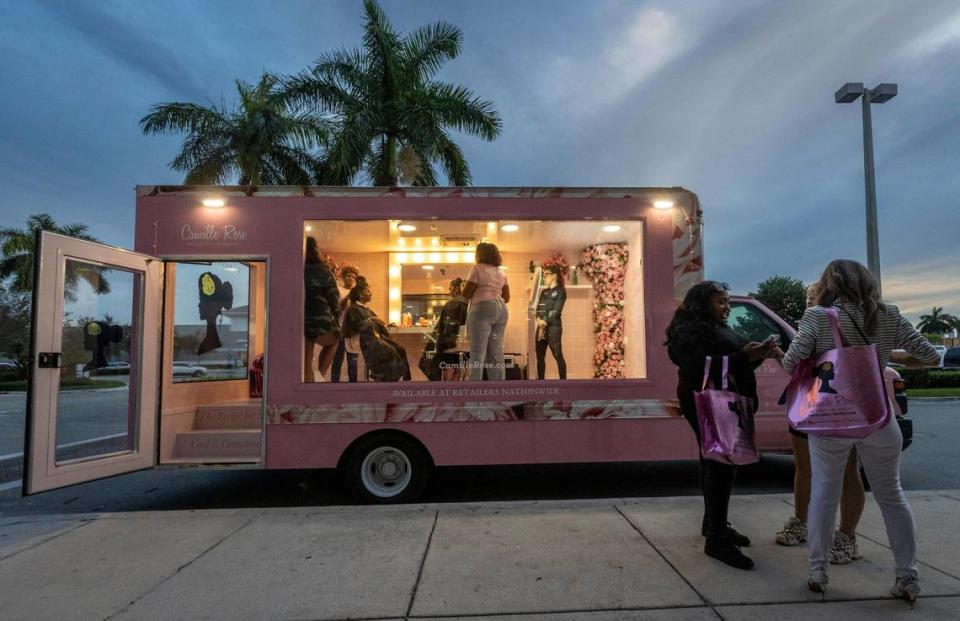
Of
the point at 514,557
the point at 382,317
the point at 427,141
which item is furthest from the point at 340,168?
the point at 514,557

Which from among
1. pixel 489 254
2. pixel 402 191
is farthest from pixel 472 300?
pixel 402 191

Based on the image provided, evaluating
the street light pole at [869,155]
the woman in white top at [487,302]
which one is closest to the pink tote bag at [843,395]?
the woman in white top at [487,302]

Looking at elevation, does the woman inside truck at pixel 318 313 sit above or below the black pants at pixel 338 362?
above

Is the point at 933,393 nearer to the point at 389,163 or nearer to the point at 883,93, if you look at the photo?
the point at 883,93

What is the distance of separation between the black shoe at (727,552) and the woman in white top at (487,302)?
258 cm

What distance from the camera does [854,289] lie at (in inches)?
125

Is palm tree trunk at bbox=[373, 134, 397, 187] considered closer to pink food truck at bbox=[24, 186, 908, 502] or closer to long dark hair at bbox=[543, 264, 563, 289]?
long dark hair at bbox=[543, 264, 563, 289]

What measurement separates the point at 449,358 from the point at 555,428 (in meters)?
1.22

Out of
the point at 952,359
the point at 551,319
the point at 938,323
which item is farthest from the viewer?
the point at 938,323

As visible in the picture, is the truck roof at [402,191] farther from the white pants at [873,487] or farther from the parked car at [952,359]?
the parked car at [952,359]

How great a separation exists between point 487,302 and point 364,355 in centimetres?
136

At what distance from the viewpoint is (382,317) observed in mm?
6199

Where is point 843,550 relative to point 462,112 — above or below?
below

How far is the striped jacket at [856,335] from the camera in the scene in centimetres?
313
